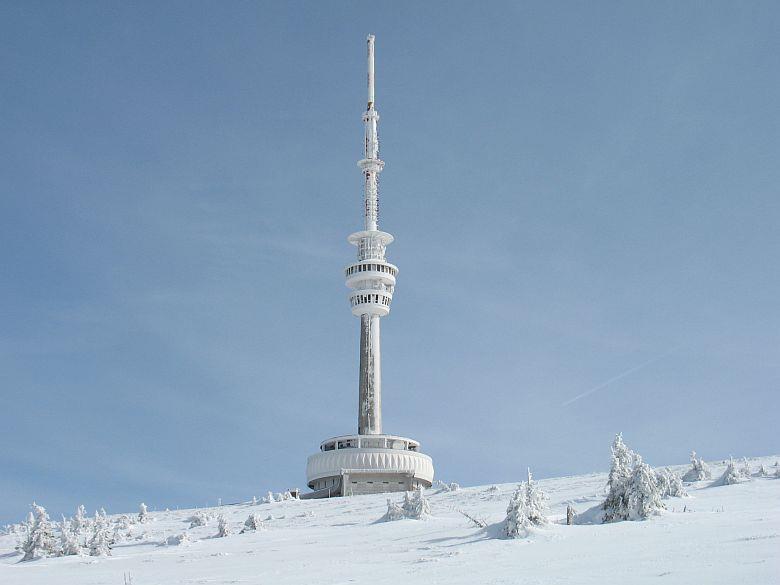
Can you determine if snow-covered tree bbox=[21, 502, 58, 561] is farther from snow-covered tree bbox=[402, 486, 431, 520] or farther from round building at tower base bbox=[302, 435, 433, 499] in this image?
round building at tower base bbox=[302, 435, 433, 499]

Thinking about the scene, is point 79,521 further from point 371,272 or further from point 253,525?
point 371,272

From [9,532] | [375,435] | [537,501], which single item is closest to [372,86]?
[375,435]

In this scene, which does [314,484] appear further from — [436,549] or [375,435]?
[436,549]

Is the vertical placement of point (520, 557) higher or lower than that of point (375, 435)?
lower

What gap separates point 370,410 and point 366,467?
1126 cm

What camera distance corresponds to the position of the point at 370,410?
111 m

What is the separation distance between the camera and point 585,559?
853 inches

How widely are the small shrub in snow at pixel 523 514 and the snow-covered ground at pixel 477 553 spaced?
58 cm

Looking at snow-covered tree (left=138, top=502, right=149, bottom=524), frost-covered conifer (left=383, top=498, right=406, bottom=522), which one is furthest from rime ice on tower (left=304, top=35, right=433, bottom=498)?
frost-covered conifer (left=383, top=498, right=406, bottom=522)

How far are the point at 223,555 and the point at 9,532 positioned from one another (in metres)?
31.8

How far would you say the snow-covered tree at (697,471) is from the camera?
46.7 m

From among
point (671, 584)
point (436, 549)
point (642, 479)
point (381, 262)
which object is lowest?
point (671, 584)

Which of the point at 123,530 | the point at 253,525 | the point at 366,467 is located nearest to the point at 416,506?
the point at 253,525

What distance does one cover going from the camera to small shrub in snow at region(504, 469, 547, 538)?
90.1 feet
